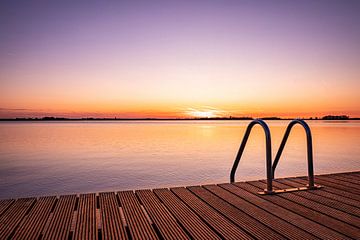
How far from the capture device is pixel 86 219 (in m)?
3.21

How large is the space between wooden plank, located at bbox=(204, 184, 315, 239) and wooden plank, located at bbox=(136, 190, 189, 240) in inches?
36.2

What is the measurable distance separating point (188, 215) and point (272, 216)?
97 centimetres

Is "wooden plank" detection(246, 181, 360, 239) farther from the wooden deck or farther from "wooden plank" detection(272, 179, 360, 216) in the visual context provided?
"wooden plank" detection(272, 179, 360, 216)

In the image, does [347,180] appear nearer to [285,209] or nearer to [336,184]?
[336,184]

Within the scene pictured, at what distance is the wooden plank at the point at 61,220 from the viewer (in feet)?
9.20

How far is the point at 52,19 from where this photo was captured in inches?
853

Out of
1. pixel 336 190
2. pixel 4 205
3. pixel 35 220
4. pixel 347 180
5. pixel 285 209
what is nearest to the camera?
pixel 35 220

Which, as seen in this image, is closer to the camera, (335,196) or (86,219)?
(86,219)

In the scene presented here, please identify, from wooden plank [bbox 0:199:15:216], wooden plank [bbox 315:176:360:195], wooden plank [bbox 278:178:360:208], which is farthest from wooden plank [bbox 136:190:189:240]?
wooden plank [bbox 315:176:360:195]

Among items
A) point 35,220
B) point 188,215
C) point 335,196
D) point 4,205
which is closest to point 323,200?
point 335,196

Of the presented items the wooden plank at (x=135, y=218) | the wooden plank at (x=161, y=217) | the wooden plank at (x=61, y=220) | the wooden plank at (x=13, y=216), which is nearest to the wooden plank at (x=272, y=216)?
the wooden plank at (x=161, y=217)

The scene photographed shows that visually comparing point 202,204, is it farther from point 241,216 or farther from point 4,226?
point 4,226

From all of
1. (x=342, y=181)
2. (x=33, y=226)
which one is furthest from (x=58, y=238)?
(x=342, y=181)

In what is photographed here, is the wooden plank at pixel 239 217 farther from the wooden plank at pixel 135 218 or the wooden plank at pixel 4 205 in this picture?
the wooden plank at pixel 4 205
